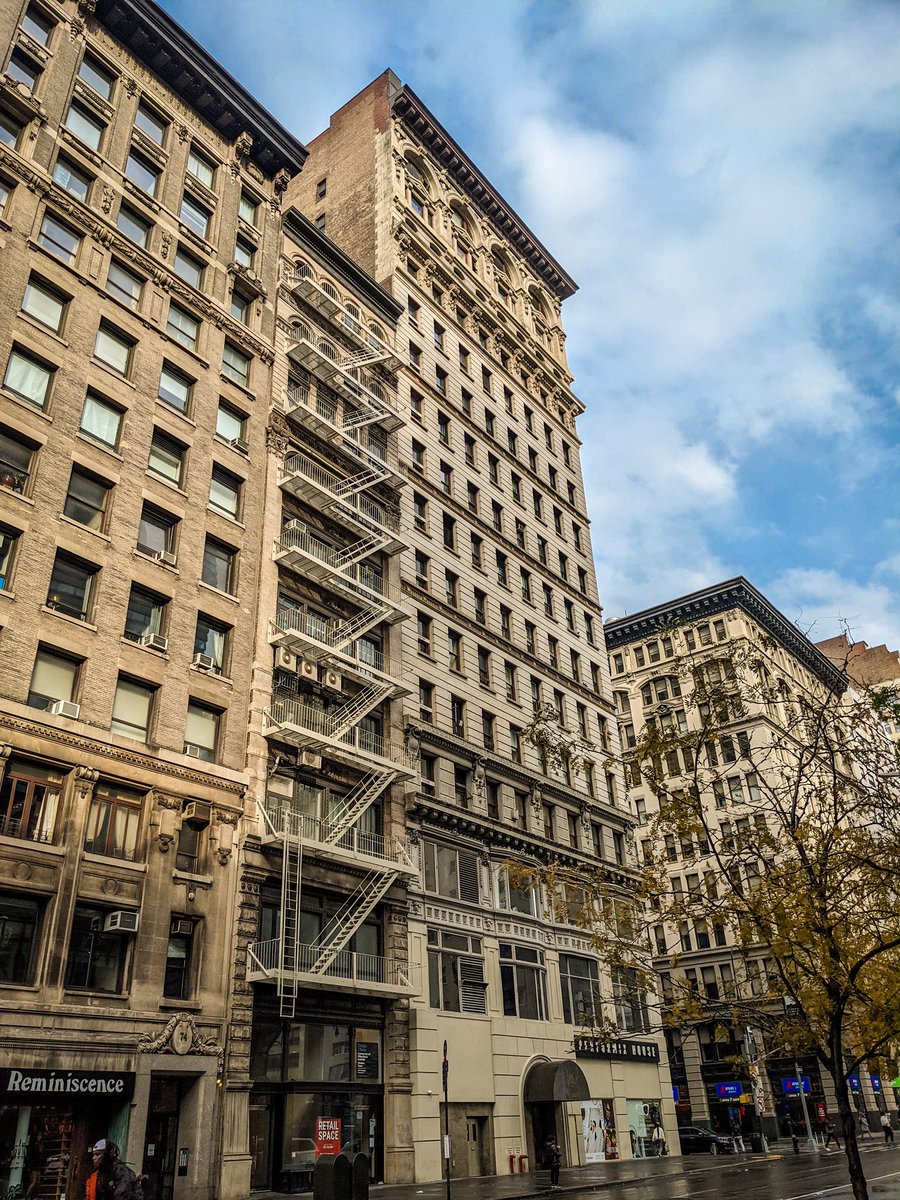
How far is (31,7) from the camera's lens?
33781 mm

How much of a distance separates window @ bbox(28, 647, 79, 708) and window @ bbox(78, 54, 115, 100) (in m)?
22.7

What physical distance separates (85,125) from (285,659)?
21119mm

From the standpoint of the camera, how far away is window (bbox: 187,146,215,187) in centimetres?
3850

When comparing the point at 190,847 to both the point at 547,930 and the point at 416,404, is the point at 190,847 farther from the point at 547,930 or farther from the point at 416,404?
the point at 416,404

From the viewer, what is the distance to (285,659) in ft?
105

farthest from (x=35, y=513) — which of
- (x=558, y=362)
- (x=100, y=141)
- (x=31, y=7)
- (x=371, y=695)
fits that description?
(x=558, y=362)

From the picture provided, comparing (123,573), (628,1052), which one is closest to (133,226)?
(123,573)

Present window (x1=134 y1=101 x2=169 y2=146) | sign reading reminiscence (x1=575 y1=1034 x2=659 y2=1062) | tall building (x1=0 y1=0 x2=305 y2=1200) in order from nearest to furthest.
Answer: tall building (x1=0 y1=0 x2=305 y2=1200) < window (x1=134 y1=101 x2=169 y2=146) < sign reading reminiscence (x1=575 y1=1034 x2=659 y2=1062)

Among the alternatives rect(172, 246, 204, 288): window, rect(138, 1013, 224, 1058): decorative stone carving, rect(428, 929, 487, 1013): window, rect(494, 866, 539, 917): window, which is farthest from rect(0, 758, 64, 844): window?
rect(172, 246, 204, 288): window

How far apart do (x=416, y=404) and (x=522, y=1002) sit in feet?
92.3

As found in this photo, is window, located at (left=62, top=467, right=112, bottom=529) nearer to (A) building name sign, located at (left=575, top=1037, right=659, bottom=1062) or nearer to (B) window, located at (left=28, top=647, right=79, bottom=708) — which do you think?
(B) window, located at (left=28, top=647, right=79, bottom=708)

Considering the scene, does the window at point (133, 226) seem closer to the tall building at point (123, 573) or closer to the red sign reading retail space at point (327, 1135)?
the tall building at point (123, 573)

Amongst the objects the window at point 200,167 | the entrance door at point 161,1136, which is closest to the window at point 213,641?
the entrance door at point 161,1136

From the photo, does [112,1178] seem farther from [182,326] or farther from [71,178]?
[71,178]
